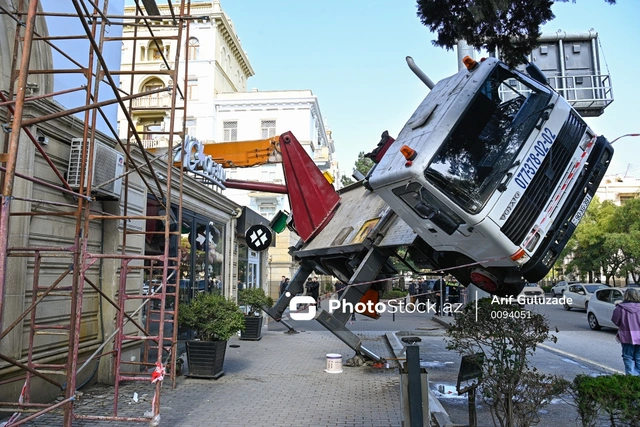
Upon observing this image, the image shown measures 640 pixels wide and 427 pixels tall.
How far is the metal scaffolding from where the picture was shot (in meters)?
4.02

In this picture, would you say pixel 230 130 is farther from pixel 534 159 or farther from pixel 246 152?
pixel 534 159

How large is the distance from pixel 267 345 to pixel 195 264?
3002mm

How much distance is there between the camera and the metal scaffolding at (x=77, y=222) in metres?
4.02

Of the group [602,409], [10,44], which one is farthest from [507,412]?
[10,44]

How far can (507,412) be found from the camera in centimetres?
466

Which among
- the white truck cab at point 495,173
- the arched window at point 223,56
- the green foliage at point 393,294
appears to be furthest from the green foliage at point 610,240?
the arched window at point 223,56

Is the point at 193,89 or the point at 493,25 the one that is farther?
the point at 193,89

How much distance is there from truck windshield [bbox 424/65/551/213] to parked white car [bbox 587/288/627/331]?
12.4 m

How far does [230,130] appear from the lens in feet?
134

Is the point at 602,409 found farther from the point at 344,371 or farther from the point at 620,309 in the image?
the point at 344,371

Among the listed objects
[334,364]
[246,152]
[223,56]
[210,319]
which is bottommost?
[334,364]

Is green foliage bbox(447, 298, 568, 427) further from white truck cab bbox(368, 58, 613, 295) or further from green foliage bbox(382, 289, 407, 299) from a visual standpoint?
green foliage bbox(382, 289, 407, 299)

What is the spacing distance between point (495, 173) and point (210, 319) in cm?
547


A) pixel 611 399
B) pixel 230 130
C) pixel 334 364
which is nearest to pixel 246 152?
pixel 334 364
